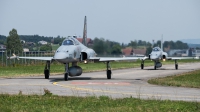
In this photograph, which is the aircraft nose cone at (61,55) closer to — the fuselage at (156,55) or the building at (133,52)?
the fuselage at (156,55)

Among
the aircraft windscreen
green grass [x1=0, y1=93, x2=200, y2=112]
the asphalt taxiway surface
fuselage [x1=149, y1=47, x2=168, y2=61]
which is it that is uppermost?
the aircraft windscreen

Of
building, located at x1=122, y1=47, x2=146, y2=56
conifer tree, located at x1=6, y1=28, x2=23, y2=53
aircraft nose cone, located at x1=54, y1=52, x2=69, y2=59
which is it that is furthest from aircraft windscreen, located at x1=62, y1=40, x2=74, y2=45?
conifer tree, located at x1=6, y1=28, x2=23, y2=53

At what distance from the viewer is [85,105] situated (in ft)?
49.3

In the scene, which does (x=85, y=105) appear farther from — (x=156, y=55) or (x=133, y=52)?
(x=133, y=52)

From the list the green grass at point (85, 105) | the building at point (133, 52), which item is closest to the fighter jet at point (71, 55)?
the green grass at point (85, 105)

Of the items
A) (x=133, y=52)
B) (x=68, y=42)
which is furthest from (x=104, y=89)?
(x=133, y=52)

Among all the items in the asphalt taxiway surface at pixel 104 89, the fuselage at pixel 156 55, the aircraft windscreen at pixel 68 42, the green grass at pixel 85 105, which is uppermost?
the aircraft windscreen at pixel 68 42

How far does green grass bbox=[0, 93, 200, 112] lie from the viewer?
14047 mm

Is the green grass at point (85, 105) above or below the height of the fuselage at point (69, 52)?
below

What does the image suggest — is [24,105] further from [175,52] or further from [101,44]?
[175,52]

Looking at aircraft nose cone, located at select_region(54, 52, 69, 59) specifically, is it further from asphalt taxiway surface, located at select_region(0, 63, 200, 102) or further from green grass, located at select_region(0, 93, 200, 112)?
green grass, located at select_region(0, 93, 200, 112)

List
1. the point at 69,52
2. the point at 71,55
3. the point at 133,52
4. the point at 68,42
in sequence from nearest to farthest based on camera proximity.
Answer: the point at 69,52, the point at 71,55, the point at 68,42, the point at 133,52

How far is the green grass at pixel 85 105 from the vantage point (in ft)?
46.1

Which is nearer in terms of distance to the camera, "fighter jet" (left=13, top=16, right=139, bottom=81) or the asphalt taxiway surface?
the asphalt taxiway surface
